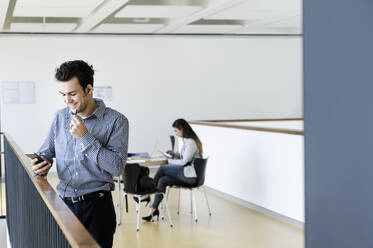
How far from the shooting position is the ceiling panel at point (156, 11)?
8961 mm

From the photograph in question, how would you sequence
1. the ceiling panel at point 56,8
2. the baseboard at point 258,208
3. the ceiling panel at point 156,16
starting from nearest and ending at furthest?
the baseboard at point 258,208
the ceiling panel at point 56,8
the ceiling panel at point 156,16

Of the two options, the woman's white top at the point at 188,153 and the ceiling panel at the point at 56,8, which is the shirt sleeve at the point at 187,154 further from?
the ceiling panel at the point at 56,8

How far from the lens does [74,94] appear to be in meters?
2.82

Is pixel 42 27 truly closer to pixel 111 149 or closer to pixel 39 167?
pixel 39 167

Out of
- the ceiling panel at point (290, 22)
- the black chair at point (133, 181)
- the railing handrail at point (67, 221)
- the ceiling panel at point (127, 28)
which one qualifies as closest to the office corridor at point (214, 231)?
the black chair at point (133, 181)

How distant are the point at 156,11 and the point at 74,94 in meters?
6.71

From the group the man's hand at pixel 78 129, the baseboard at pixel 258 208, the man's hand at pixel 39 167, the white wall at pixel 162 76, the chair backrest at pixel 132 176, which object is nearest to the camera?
the man's hand at pixel 78 129

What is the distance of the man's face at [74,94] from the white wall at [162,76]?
9.36 metres

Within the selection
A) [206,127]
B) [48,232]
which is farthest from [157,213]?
[48,232]

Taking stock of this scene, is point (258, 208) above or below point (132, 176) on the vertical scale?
below

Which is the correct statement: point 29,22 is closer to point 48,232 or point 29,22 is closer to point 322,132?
point 48,232

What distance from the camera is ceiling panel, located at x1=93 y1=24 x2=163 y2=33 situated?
36.6ft

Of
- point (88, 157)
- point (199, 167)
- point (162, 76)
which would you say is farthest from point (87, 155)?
point (162, 76)

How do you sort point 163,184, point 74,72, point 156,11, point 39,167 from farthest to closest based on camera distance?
point 156,11, point 163,184, point 39,167, point 74,72
